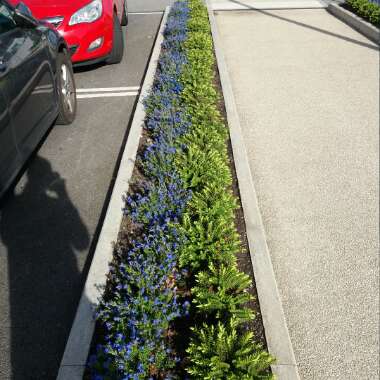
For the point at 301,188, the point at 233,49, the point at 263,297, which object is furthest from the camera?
the point at 233,49

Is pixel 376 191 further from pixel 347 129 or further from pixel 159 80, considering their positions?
pixel 159 80

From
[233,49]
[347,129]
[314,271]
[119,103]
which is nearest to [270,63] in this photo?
[233,49]

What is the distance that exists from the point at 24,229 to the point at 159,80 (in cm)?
313

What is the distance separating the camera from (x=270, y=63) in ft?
26.3

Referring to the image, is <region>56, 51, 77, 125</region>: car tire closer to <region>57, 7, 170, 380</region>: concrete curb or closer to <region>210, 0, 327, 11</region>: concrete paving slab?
<region>57, 7, 170, 380</region>: concrete curb

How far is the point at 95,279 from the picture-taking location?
298 centimetres

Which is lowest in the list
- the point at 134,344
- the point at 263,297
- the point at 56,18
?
the point at 263,297

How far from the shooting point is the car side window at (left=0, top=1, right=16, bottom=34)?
3891 millimetres

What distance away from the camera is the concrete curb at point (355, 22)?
9.43 metres

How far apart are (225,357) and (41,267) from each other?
181 centimetres

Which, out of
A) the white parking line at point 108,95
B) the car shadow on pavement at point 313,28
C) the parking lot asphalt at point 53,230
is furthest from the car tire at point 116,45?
the car shadow on pavement at point 313,28

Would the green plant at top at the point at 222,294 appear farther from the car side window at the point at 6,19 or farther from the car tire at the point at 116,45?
the car tire at the point at 116,45

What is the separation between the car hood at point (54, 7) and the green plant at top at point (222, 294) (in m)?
5.10

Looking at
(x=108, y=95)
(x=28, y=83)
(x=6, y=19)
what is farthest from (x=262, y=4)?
(x=28, y=83)
